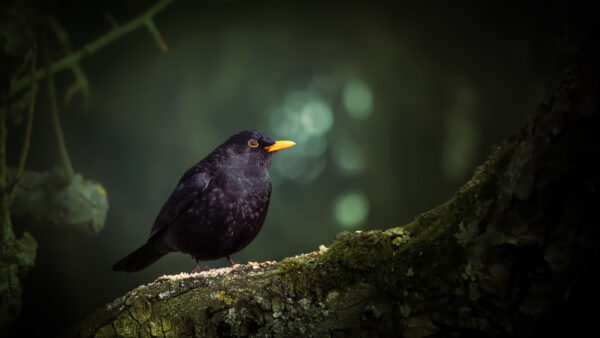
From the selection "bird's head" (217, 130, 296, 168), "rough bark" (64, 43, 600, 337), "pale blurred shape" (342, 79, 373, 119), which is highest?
"pale blurred shape" (342, 79, 373, 119)

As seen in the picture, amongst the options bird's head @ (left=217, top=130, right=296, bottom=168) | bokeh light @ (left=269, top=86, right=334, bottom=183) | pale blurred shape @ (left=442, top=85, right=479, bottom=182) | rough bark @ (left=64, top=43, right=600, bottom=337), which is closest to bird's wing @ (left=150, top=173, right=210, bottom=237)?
bird's head @ (left=217, top=130, right=296, bottom=168)

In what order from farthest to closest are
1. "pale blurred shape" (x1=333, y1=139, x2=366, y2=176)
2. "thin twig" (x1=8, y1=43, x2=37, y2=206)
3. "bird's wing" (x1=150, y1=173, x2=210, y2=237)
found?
"pale blurred shape" (x1=333, y1=139, x2=366, y2=176), "thin twig" (x1=8, y1=43, x2=37, y2=206), "bird's wing" (x1=150, y1=173, x2=210, y2=237)

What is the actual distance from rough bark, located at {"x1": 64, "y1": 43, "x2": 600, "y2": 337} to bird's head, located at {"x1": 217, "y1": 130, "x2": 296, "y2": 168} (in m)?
1.32

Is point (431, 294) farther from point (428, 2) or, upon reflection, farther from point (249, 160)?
point (428, 2)

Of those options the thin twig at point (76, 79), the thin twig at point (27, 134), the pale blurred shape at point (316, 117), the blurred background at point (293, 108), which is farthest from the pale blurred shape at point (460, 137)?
the thin twig at point (27, 134)

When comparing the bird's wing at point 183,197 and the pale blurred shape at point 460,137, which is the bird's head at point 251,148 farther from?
the pale blurred shape at point 460,137

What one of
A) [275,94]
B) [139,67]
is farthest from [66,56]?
[275,94]

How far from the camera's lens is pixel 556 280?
4.03ft

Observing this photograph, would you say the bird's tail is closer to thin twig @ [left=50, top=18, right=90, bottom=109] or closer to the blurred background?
the blurred background

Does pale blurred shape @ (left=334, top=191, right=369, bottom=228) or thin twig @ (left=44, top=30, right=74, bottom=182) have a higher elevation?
thin twig @ (left=44, top=30, right=74, bottom=182)

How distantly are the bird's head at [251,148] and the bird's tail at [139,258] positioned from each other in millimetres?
1018

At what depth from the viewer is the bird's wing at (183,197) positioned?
3.03m

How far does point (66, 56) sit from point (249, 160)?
2.92m

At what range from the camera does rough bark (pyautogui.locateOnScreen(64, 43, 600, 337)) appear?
1178 millimetres
